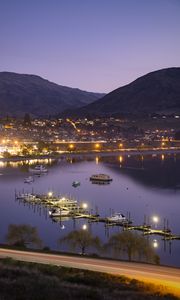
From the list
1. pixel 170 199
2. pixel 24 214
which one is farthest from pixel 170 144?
pixel 24 214

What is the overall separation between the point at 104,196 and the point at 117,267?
94.0 feet

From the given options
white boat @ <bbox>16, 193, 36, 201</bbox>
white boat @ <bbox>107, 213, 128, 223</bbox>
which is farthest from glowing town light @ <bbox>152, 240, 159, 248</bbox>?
white boat @ <bbox>16, 193, 36, 201</bbox>

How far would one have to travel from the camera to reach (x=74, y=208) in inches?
1261

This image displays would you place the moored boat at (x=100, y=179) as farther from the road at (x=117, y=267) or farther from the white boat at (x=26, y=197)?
the road at (x=117, y=267)

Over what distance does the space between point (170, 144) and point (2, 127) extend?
43.3m

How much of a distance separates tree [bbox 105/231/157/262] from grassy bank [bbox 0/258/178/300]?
8.08m

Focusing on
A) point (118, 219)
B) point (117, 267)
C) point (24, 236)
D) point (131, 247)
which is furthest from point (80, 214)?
point (117, 267)

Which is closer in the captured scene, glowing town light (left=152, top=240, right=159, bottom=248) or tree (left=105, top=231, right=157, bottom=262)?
tree (left=105, top=231, right=157, bottom=262)

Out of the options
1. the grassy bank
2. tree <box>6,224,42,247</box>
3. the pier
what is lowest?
the pier

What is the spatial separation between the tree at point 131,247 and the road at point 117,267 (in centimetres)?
565

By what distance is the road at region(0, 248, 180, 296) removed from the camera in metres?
10.2

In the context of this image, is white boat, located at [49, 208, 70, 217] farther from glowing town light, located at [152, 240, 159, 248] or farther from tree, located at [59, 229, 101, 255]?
tree, located at [59, 229, 101, 255]

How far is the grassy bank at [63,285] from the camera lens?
7.20 meters

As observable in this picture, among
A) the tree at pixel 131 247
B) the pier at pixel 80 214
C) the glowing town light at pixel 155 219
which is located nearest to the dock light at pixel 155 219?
the glowing town light at pixel 155 219
